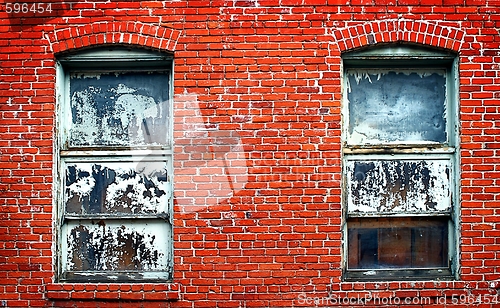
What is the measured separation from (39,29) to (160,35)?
1.26 m

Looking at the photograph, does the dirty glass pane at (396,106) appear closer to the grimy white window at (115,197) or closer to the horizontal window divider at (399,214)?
the horizontal window divider at (399,214)

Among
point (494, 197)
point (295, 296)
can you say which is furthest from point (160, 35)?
point (494, 197)

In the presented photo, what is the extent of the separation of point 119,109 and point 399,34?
3025mm

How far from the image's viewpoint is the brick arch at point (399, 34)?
5.45 metres

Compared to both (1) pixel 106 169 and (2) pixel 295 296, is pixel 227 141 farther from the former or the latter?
(2) pixel 295 296

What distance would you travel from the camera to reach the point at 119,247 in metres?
5.60

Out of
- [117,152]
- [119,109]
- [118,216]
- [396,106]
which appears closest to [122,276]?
[118,216]

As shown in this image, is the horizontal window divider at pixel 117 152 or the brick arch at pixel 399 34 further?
the horizontal window divider at pixel 117 152

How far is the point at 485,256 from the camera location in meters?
5.43

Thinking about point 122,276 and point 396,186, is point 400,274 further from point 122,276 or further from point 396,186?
point 122,276

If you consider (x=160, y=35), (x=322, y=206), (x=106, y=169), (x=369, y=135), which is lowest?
(x=322, y=206)

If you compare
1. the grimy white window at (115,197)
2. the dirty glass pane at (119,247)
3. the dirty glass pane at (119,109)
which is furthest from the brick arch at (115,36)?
the dirty glass pane at (119,247)

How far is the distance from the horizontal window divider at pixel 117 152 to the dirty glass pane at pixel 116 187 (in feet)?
0.29

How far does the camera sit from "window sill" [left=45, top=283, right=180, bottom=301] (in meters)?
5.36
